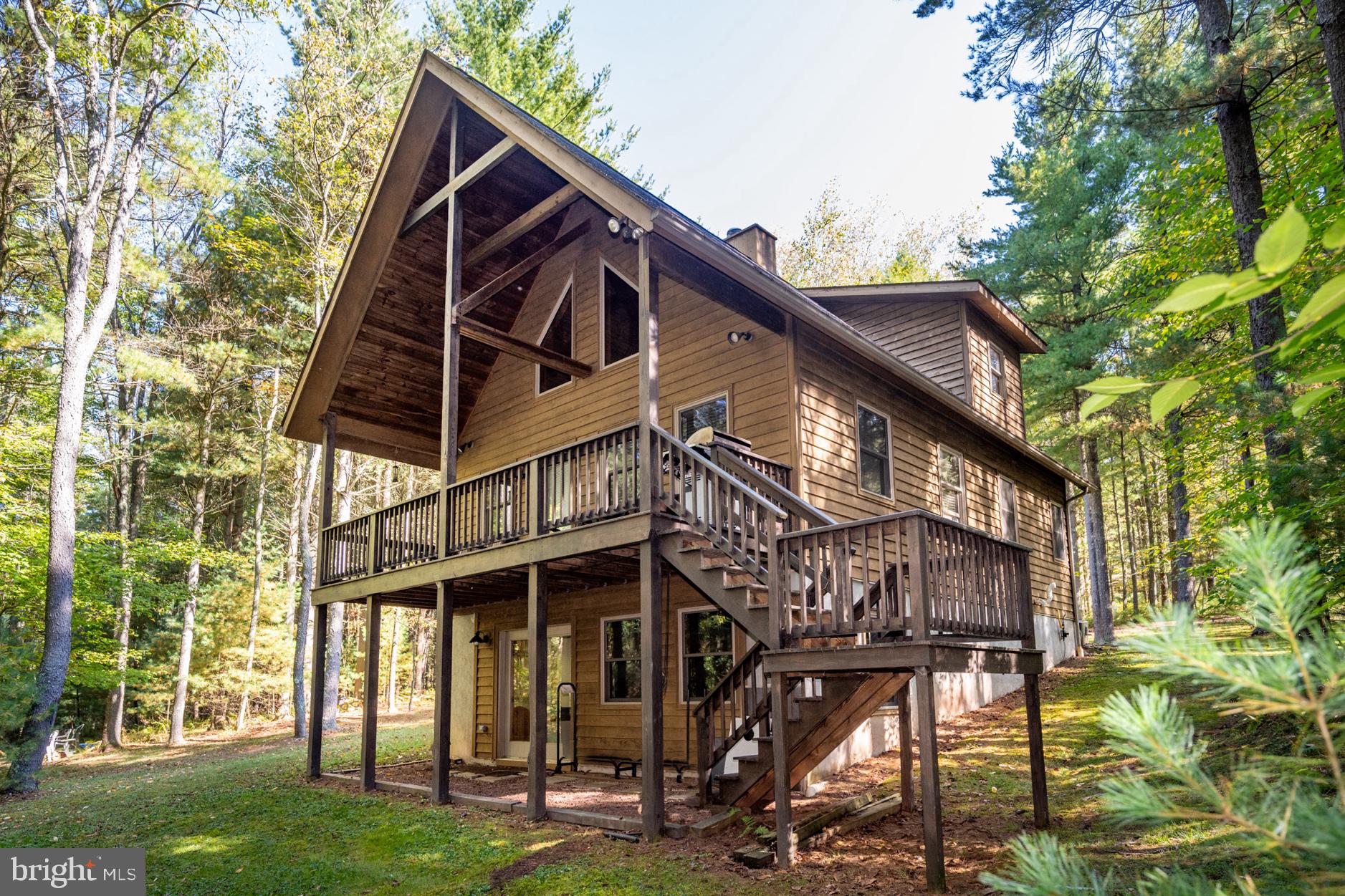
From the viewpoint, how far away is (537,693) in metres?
8.62

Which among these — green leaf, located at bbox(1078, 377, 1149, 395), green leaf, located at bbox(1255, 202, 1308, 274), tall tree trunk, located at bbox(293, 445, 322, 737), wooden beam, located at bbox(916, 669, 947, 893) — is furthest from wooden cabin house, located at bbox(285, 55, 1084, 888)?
tall tree trunk, located at bbox(293, 445, 322, 737)

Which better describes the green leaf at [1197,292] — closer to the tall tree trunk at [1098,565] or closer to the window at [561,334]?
the window at [561,334]

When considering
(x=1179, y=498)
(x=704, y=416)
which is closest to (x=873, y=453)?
(x=704, y=416)

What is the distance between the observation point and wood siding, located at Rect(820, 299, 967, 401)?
16094 millimetres

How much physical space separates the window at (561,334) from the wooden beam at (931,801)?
9.25 meters

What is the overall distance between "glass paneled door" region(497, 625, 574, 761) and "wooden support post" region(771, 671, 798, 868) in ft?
24.0

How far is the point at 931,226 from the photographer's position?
3344 cm

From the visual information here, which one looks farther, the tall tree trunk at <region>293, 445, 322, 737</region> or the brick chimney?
the tall tree trunk at <region>293, 445, 322, 737</region>

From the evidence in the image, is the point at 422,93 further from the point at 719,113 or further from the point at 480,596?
the point at 719,113

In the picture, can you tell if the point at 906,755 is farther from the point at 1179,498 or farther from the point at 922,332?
the point at 1179,498

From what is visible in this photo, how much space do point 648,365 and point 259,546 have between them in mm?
20145

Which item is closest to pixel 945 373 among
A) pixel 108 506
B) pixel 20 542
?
pixel 20 542

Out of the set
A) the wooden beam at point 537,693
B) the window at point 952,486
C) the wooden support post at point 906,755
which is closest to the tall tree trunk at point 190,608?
the wooden beam at point 537,693

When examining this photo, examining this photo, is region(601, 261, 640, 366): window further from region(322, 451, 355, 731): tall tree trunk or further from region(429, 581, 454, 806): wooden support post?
region(322, 451, 355, 731): tall tree trunk
